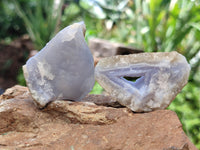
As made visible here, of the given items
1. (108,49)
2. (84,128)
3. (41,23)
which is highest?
(84,128)

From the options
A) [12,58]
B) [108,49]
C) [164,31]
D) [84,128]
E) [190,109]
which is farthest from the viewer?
[12,58]

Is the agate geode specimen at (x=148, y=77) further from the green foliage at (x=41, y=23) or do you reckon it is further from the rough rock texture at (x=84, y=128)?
the green foliage at (x=41, y=23)

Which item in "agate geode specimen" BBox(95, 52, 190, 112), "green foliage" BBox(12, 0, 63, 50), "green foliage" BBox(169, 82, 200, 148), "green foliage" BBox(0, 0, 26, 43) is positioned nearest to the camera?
"agate geode specimen" BBox(95, 52, 190, 112)

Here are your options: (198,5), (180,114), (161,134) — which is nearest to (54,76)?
(161,134)

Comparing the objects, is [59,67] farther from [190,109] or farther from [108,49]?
[108,49]

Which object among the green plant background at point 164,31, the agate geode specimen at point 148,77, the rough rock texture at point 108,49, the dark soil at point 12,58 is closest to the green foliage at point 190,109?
the green plant background at point 164,31

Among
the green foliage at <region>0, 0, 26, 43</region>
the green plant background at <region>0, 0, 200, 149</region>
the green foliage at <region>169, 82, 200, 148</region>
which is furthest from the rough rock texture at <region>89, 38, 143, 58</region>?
the green foliage at <region>0, 0, 26, 43</region>

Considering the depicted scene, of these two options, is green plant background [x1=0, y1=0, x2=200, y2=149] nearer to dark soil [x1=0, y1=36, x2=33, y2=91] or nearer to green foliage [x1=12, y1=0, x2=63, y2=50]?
green foliage [x1=12, y1=0, x2=63, y2=50]

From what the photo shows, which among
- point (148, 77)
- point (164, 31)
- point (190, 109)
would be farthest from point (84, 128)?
point (164, 31)
